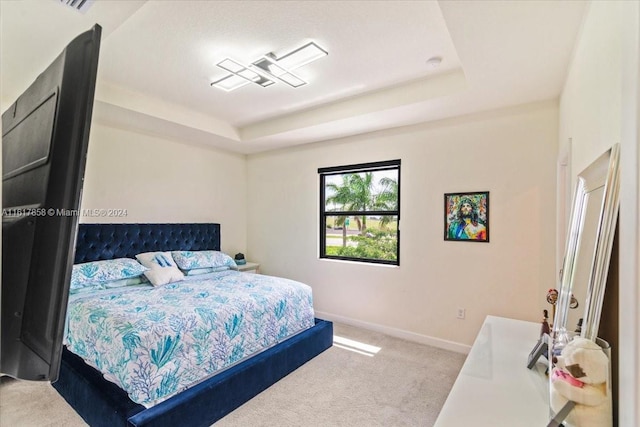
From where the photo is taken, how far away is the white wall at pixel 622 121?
2.38 feet

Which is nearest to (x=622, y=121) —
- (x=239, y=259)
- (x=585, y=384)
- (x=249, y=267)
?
(x=585, y=384)

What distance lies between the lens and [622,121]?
0.82 metres

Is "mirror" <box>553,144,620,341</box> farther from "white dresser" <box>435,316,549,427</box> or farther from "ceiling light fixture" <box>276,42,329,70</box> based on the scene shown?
"ceiling light fixture" <box>276,42,329,70</box>

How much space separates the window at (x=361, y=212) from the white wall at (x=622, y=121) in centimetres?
213

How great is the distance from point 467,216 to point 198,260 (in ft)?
9.91

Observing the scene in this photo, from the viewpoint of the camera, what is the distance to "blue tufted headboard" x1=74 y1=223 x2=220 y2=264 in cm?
334

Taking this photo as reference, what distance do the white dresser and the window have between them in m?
1.87

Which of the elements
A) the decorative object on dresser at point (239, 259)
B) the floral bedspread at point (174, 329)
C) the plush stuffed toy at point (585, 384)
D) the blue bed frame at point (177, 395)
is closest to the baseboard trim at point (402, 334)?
the blue bed frame at point (177, 395)

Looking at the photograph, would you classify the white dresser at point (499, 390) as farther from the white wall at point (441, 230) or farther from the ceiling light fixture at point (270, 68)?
the ceiling light fixture at point (270, 68)

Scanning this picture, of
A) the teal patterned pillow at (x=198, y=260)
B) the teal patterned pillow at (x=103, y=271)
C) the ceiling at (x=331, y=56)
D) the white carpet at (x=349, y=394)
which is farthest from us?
the teal patterned pillow at (x=198, y=260)

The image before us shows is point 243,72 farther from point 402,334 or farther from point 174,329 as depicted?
point 402,334

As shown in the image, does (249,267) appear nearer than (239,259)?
Yes

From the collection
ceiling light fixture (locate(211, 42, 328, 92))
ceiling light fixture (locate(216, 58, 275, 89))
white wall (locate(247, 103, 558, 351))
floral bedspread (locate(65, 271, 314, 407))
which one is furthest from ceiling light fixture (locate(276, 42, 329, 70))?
floral bedspread (locate(65, 271, 314, 407))

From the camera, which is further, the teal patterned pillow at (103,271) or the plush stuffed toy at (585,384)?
the teal patterned pillow at (103,271)
